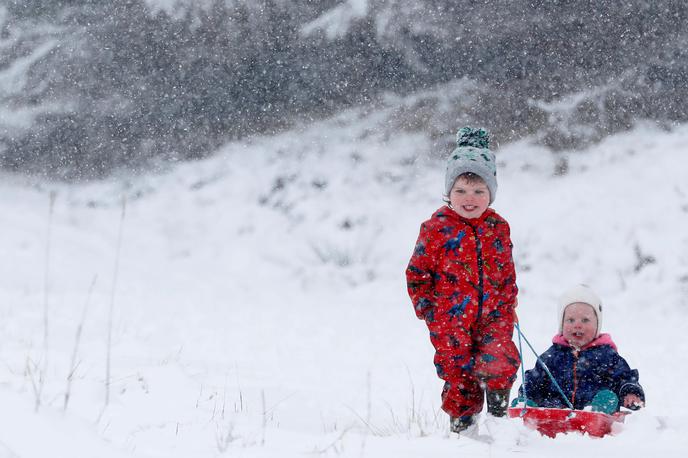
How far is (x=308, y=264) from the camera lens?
9.26m

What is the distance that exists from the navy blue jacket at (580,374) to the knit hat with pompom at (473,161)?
1319mm

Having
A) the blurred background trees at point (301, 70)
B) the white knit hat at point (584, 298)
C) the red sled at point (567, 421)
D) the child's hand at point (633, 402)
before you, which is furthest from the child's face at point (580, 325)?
the blurred background trees at point (301, 70)

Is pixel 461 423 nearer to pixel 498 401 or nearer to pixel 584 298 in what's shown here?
pixel 498 401

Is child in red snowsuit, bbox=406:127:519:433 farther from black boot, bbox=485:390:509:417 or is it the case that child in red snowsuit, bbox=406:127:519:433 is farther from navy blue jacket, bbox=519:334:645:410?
navy blue jacket, bbox=519:334:645:410

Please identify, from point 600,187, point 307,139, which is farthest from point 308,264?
point 600,187

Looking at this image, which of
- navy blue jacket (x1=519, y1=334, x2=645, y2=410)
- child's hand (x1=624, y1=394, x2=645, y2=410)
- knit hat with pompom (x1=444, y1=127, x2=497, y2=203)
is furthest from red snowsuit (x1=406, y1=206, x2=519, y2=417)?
navy blue jacket (x1=519, y1=334, x2=645, y2=410)

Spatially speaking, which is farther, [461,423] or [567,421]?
[461,423]

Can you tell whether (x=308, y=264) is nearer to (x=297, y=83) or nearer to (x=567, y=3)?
(x=297, y=83)

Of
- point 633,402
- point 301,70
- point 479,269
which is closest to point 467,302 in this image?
point 479,269

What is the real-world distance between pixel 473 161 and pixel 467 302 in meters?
0.77

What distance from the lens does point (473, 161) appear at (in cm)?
341

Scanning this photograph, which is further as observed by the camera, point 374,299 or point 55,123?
point 55,123

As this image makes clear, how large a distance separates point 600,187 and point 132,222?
7465 mm

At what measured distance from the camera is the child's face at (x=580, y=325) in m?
4.12
